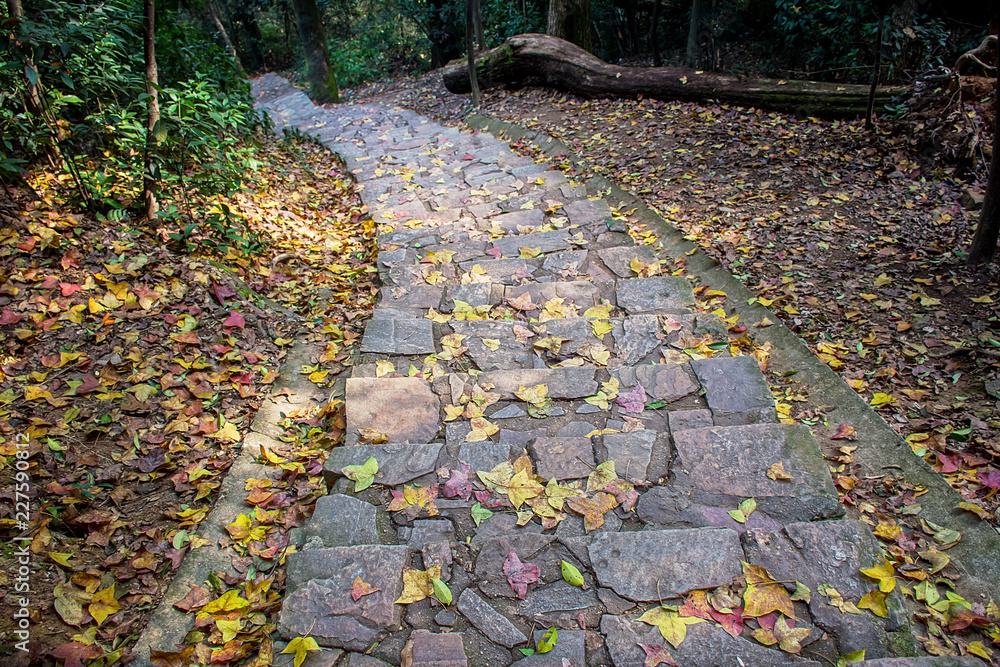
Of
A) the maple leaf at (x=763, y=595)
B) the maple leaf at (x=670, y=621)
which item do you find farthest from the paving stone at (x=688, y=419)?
the maple leaf at (x=670, y=621)

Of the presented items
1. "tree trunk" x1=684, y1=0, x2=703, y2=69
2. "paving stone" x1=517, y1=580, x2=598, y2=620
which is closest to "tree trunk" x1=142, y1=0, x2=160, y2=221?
"paving stone" x1=517, y1=580, x2=598, y2=620

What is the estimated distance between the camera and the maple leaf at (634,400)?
7.09 feet

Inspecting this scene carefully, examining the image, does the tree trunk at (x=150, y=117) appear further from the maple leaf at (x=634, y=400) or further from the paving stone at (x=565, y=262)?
the maple leaf at (x=634, y=400)

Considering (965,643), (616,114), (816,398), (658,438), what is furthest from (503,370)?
(616,114)

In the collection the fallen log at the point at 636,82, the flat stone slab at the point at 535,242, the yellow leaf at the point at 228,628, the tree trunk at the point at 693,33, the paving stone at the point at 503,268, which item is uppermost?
the tree trunk at the point at 693,33

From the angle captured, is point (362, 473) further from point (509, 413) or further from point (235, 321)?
point (235, 321)

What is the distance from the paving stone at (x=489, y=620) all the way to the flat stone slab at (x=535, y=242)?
7.40ft

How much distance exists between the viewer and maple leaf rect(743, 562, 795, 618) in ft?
4.72

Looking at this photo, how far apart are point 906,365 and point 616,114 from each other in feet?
14.2

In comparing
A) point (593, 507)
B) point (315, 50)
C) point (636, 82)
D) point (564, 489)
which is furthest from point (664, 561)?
point (315, 50)

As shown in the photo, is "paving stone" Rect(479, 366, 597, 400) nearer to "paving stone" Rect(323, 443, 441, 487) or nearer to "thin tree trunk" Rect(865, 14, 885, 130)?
"paving stone" Rect(323, 443, 441, 487)

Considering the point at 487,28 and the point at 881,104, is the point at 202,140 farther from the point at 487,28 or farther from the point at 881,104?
the point at 487,28

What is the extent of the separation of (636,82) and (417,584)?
243 inches

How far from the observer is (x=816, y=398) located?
2342 millimetres
